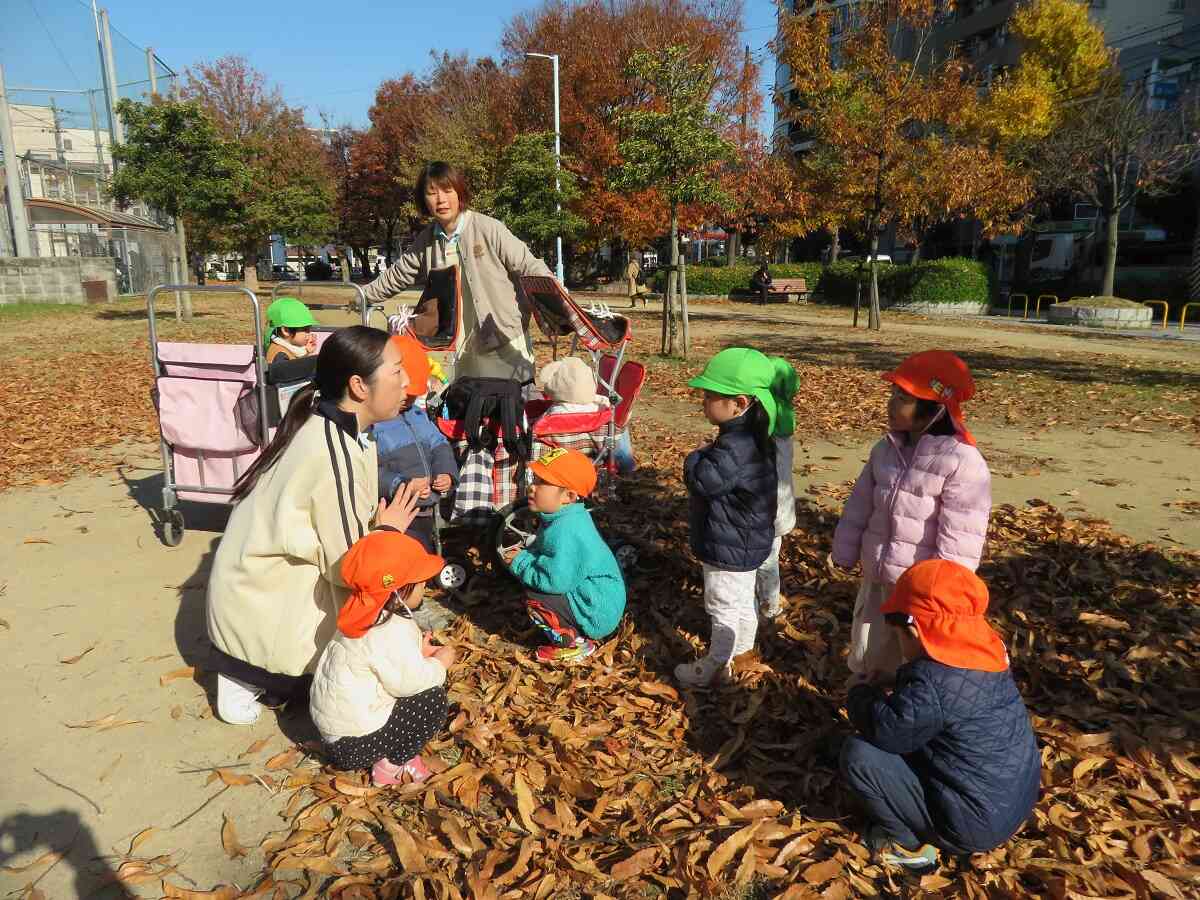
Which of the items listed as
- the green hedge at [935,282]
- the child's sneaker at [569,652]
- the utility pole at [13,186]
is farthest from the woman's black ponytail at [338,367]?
the utility pole at [13,186]

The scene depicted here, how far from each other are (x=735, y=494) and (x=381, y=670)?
65.4 inches

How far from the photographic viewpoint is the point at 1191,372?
41.4 feet

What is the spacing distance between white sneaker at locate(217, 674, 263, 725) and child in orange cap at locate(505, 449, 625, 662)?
1.28 meters

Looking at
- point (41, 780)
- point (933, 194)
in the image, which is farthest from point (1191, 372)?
point (41, 780)

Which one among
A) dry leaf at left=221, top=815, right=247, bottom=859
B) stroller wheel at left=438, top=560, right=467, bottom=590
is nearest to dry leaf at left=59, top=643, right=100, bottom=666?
dry leaf at left=221, top=815, right=247, bottom=859

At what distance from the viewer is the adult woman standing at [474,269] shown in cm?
514

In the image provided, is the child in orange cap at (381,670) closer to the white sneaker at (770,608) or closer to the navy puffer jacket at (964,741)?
the navy puffer jacket at (964,741)

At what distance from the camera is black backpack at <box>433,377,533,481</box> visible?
4.78 metres

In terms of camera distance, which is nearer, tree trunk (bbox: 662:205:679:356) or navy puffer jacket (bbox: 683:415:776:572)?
navy puffer jacket (bbox: 683:415:776:572)

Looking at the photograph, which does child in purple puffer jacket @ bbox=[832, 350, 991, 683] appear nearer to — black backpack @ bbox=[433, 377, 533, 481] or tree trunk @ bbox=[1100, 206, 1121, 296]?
black backpack @ bbox=[433, 377, 533, 481]

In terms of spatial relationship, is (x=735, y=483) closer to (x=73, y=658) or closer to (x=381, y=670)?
(x=381, y=670)

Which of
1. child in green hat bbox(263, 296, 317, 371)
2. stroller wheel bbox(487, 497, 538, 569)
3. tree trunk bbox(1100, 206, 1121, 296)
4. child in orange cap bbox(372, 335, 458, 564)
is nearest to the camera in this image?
child in orange cap bbox(372, 335, 458, 564)

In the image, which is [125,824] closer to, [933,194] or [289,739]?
[289,739]

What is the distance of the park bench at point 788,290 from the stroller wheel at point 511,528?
90.8 feet
